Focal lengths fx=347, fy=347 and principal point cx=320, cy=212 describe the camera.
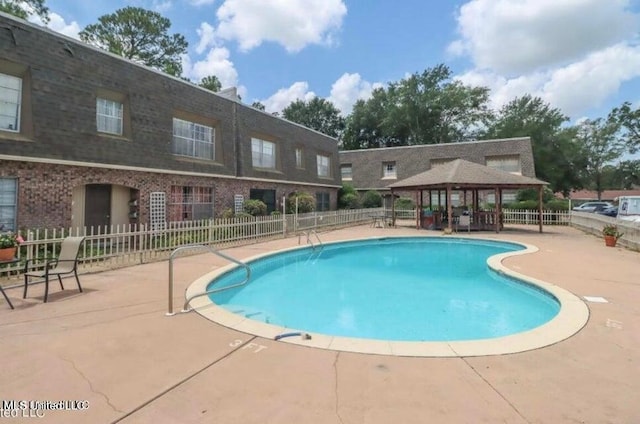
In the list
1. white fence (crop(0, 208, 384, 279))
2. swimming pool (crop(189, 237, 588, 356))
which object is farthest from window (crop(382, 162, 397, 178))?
swimming pool (crop(189, 237, 588, 356))

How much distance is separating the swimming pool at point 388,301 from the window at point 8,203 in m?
6.56

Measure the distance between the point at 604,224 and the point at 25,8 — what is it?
3418 cm

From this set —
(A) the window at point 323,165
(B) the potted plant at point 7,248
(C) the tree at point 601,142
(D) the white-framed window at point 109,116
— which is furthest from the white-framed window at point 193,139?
(C) the tree at point 601,142

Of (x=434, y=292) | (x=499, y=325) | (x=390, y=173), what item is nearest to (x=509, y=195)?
(x=390, y=173)

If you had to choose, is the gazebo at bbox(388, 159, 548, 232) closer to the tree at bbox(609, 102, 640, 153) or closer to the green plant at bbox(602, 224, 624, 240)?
the green plant at bbox(602, 224, 624, 240)

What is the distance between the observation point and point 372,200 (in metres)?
27.4

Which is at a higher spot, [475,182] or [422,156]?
[422,156]

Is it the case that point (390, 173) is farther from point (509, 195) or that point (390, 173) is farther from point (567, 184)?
point (567, 184)

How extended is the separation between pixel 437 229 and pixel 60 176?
17.5 metres

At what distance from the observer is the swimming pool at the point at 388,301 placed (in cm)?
508

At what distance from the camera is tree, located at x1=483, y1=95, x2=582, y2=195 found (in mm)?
35312

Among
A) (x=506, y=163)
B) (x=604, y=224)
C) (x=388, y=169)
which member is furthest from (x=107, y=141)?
(x=506, y=163)

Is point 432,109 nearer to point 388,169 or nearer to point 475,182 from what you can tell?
point 388,169

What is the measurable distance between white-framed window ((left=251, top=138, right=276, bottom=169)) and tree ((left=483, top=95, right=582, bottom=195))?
29007 millimetres
